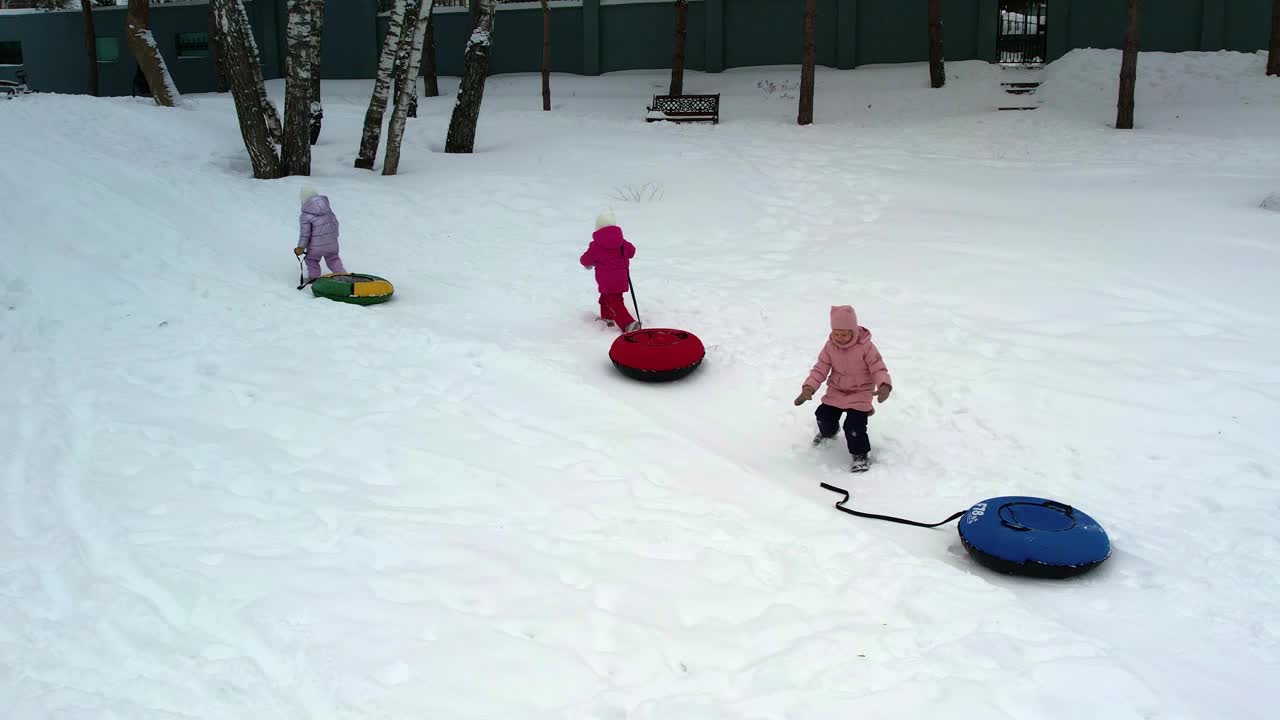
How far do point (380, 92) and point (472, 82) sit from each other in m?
1.97

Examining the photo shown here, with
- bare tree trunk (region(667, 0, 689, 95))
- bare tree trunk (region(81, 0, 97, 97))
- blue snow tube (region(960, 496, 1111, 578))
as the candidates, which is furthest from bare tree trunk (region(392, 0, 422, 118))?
bare tree trunk (region(81, 0, 97, 97))

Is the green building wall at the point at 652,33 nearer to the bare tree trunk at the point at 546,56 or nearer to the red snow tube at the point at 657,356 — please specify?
the bare tree trunk at the point at 546,56

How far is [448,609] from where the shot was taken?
477cm

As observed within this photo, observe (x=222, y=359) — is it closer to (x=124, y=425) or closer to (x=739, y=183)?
(x=124, y=425)

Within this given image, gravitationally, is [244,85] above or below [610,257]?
above

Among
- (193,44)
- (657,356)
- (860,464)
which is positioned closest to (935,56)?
(657,356)

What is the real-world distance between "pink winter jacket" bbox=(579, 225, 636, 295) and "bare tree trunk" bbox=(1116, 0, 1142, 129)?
14.1 meters

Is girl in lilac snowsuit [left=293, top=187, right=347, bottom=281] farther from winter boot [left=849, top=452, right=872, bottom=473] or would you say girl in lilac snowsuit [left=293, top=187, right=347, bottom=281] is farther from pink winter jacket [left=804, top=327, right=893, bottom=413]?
winter boot [left=849, top=452, right=872, bottom=473]

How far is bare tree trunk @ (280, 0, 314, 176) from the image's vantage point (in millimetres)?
14227

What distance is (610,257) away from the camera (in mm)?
9906

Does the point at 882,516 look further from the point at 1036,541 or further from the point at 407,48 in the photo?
the point at 407,48

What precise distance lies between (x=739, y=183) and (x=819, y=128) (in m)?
6.38

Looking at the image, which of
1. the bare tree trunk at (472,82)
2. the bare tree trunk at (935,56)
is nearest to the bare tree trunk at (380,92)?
the bare tree trunk at (472,82)

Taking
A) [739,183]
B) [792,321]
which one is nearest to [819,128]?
[739,183]
